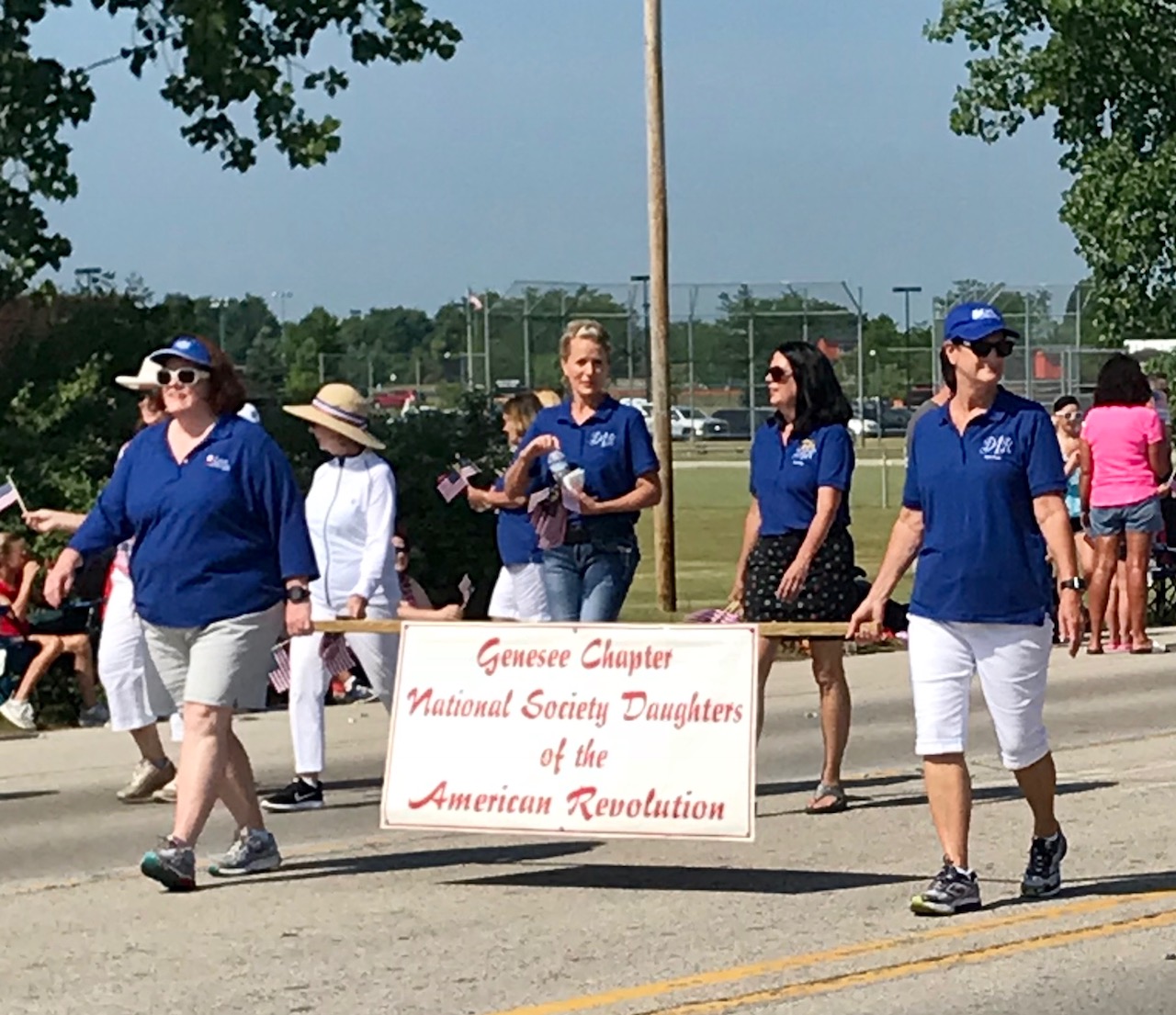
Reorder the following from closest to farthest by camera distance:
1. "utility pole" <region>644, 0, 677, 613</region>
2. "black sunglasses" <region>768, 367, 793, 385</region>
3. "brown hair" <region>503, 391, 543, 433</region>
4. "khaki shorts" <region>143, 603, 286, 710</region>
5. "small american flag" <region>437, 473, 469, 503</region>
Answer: "khaki shorts" <region>143, 603, 286, 710</region>, "black sunglasses" <region>768, 367, 793, 385</region>, "small american flag" <region>437, 473, 469, 503</region>, "brown hair" <region>503, 391, 543, 433</region>, "utility pole" <region>644, 0, 677, 613</region>

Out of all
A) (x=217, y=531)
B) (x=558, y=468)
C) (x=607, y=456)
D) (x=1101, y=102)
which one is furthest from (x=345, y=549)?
(x=1101, y=102)

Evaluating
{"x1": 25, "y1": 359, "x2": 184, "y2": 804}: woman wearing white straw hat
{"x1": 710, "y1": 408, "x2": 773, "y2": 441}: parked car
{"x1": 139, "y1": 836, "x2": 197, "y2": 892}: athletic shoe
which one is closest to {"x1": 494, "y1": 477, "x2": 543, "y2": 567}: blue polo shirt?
{"x1": 25, "y1": 359, "x2": 184, "y2": 804}: woman wearing white straw hat

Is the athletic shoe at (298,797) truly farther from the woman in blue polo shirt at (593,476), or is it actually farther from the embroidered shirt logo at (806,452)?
the embroidered shirt logo at (806,452)

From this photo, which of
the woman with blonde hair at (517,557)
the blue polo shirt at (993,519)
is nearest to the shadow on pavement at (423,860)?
the woman with blonde hair at (517,557)

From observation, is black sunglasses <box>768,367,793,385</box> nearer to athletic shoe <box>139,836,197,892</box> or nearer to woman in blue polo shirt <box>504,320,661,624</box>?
woman in blue polo shirt <box>504,320,661,624</box>

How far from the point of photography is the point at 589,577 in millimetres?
10992

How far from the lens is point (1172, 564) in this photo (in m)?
19.6

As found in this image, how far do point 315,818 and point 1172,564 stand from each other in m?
10.5

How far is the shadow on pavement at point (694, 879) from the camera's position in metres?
8.95

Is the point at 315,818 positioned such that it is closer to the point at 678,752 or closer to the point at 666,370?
the point at 678,752

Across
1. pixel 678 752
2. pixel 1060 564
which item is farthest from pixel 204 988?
pixel 1060 564

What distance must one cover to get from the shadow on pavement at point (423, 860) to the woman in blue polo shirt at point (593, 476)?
1280 millimetres

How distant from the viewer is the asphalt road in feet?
24.0

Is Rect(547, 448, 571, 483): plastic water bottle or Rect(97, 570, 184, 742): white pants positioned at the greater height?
Rect(547, 448, 571, 483): plastic water bottle
